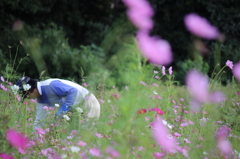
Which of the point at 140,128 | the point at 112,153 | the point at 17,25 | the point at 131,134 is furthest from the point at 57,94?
the point at 17,25

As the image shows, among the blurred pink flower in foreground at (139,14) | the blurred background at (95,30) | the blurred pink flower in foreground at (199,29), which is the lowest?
the blurred background at (95,30)

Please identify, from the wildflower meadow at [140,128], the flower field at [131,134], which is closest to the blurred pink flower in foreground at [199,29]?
the wildflower meadow at [140,128]

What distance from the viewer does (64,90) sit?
146 inches

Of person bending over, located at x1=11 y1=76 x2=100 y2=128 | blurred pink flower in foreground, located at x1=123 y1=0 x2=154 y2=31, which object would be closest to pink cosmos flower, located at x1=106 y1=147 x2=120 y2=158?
blurred pink flower in foreground, located at x1=123 y1=0 x2=154 y2=31

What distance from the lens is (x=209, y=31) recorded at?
1.44m

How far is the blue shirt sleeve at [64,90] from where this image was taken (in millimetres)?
3621

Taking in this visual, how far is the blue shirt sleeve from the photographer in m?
3.62

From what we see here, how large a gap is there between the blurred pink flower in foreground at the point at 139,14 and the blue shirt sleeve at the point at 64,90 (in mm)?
2468

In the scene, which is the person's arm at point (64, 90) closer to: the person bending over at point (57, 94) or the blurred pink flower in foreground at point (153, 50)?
the person bending over at point (57, 94)

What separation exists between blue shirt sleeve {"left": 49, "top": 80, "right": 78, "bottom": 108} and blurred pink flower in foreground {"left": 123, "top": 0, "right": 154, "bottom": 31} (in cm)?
247

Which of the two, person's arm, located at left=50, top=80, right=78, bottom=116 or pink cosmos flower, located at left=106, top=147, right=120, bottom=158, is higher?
pink cosmos flower, located at left=106, top=147, right=120, bottom=158

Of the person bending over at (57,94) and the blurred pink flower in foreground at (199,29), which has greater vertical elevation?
the blurred pink flower in foreground at (199,29)

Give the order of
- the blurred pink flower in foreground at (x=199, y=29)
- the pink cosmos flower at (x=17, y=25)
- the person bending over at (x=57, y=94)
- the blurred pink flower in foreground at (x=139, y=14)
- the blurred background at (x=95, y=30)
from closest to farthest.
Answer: the blurred pink flower in foreground at (x=139, y=14), the blurred pink flower in foreground at (x=199, y=29), the person bending over at (x=57, y=94), the blurred background at (x=95, y=30), the pink cosmos flower at (x=17, y=25)

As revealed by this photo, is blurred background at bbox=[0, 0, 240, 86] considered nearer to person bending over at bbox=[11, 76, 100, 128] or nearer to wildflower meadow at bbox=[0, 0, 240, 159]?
person bending over at bbox=[11, 76, 100, 128]
